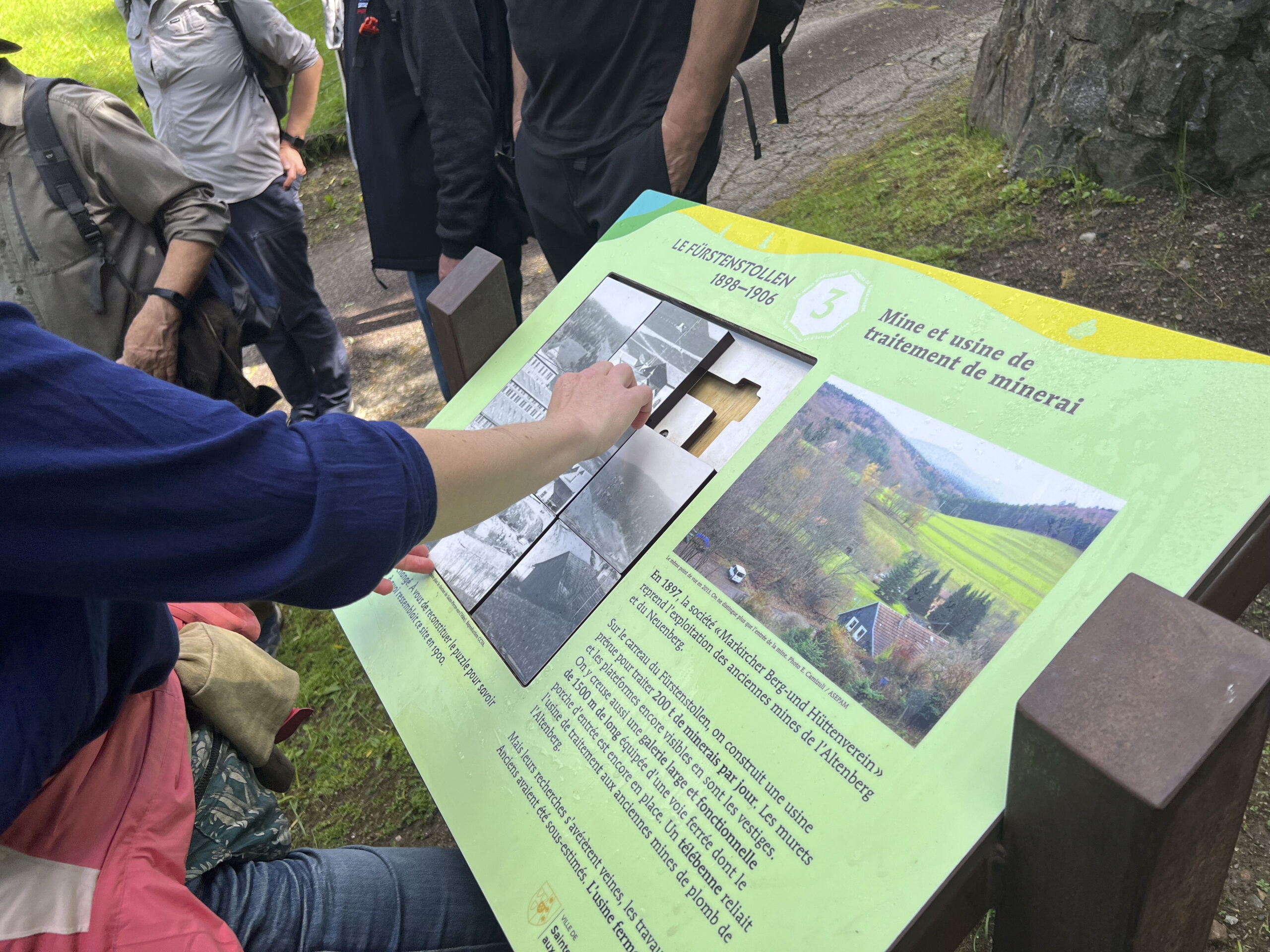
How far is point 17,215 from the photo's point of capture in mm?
2162

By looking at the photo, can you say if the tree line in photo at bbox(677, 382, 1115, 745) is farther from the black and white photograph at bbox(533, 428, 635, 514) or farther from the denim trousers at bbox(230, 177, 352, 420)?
the denim trousers at bbox(230, 177, 352, 420)

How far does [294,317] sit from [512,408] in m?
2.05

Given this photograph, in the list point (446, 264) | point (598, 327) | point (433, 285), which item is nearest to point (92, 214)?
point (446, 264)

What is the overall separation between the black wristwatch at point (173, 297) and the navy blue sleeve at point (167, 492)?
5.71 feet

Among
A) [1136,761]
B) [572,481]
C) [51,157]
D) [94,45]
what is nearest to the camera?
[1136,761]

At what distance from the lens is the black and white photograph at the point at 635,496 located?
4.17 ft

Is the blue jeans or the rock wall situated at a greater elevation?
the rock wall

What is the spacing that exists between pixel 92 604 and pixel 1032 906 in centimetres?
99

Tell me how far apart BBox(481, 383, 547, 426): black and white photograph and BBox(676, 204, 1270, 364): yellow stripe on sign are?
58 cm

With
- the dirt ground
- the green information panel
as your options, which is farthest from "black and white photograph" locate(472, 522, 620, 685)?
the dirt ground

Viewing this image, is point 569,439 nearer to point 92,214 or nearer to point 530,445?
point 530,445

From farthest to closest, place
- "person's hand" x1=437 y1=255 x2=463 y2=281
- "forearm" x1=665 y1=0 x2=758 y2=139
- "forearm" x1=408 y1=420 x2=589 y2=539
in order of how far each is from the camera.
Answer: "person's hand" x1=437 y1=255 x2=463 y2=281
"forearm" x1=665 y1=0 x2=758 y2=139
"forearm" x1=408 y1=420 x2=589 y2=539

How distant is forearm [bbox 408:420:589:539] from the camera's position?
984 millimetres

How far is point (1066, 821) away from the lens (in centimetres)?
75
